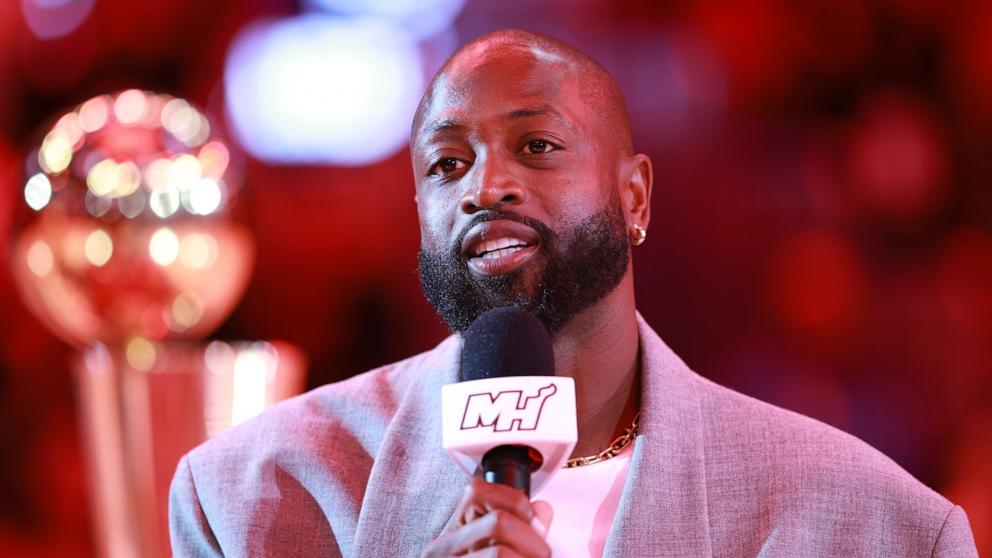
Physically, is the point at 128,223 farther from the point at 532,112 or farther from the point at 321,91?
the point at 321,91

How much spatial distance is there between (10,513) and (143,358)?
1968mm

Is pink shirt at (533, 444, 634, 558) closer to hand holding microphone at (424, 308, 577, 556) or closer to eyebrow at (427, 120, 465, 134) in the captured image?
hand holding microphone at (424, 308, 577, 556)

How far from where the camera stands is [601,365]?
2207mm

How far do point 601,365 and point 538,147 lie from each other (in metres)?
0.39

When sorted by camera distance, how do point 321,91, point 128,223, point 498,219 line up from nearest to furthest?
point 498,219 → point 128,223 → point 321,91

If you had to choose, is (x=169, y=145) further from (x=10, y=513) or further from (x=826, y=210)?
(x=826, y=210)

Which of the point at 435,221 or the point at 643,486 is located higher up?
the point at 435,221

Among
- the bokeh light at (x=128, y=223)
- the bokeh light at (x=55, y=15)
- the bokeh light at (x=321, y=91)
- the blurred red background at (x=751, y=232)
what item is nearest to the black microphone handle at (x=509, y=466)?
the bokeh light at (x=128, y=223)

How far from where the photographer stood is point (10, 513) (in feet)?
15.8

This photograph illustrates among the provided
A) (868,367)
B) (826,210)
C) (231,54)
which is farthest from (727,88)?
(231,54)

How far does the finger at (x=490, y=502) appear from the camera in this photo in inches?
58.2

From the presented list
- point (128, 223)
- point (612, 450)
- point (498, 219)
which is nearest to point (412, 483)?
point (612, 450)

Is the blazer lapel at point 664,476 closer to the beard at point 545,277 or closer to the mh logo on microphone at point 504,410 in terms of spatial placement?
the beard at point 545,277

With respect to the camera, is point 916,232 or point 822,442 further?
point 916,232
